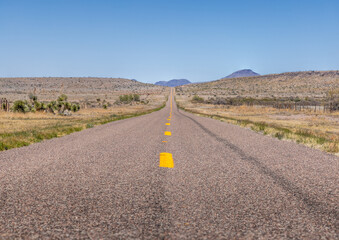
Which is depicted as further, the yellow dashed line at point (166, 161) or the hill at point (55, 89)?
the hill at point (55, 89)

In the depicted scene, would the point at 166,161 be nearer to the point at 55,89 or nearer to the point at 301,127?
the point at 301,127

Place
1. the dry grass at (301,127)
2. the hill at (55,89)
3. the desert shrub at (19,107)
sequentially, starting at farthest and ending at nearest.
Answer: the hill at (55,89) → the desert shrub at (19,107) → the dry grass at (301,127)

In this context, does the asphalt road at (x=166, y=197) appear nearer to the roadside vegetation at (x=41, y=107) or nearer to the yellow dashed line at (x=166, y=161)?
the yellow dashed line at (x=166, y=161)

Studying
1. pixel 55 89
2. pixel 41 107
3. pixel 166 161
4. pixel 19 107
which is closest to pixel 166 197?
pixel 166 161

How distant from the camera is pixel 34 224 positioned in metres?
2.81

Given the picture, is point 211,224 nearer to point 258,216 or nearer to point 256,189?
point 258,216

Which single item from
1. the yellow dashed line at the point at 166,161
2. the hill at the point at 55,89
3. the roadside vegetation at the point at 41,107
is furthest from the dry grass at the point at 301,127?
the hill at the point at 55,89

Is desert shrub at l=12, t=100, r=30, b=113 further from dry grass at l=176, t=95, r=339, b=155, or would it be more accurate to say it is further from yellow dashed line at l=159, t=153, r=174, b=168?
yellow dashed line at l=159, t=153, r=174, b=168

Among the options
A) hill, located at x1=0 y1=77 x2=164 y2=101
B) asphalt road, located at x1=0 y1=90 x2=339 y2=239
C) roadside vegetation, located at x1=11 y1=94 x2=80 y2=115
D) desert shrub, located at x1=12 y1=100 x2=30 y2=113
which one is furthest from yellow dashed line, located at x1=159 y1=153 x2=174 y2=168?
hill, located at x1=0 y1=77 x2=164 y2=101

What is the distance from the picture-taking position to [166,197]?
3.77m

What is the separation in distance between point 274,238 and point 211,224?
626 millimetres

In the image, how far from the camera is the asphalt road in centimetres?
274

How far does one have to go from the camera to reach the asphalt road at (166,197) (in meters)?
2.74

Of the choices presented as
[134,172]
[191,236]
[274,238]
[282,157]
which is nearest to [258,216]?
[274,238]
